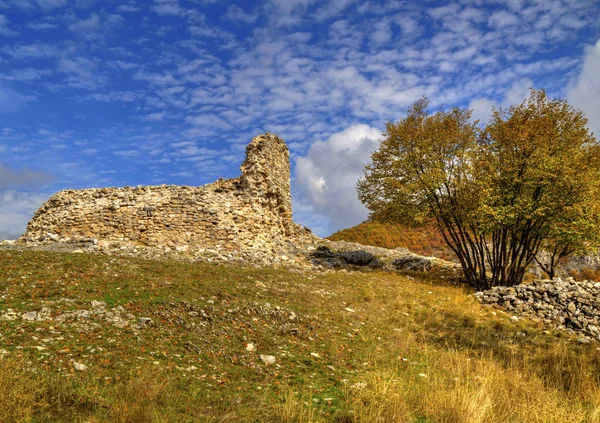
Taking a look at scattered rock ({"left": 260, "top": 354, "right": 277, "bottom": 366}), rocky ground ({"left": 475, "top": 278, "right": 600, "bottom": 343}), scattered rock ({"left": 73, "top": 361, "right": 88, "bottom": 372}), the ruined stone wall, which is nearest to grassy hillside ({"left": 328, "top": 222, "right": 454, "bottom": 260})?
the ruined stone wall

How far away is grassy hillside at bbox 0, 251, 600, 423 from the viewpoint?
216 inches

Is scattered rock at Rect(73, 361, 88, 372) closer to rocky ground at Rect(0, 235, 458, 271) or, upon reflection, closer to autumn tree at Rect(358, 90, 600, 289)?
rocky ground at Rect(0, 235, 458, 271)

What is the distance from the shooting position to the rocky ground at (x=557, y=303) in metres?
13.6

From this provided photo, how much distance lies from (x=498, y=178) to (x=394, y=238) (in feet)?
114

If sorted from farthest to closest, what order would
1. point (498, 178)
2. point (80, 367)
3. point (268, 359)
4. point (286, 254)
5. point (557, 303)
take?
point (286, 254)
point (498, 178)
point (557, 303)
point (268, 359)
point (80, 367)

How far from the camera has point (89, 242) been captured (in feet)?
59.4

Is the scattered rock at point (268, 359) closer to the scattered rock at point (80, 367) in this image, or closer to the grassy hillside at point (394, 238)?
the scattered rock at point (80, 367)

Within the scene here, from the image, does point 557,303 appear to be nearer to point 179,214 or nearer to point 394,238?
point 179,214

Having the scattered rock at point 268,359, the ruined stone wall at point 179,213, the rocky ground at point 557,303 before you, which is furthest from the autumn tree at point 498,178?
the scattered rock at point 268,359

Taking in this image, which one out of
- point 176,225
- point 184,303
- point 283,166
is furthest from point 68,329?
point 283,166

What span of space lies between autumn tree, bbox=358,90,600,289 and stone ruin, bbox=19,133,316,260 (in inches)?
261

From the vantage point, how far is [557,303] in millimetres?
15297

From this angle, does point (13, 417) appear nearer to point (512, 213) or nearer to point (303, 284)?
point (303, 284)

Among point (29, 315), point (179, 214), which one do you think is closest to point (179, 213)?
point (179, 214)
